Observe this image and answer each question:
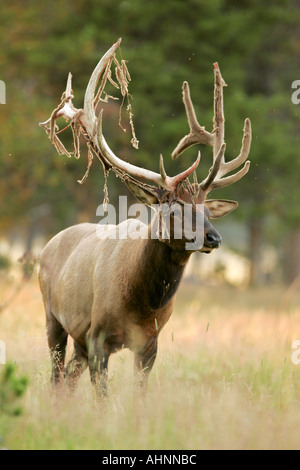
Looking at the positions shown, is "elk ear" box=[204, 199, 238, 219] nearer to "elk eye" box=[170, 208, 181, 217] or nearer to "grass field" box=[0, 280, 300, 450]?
"elk eye" box=[170, 208, 181, 217]

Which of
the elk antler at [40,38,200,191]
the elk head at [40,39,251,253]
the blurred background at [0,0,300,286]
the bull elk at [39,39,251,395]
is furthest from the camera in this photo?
the blurred background at [0,0,300,286]

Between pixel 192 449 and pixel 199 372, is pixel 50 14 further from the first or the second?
pixel 192 449

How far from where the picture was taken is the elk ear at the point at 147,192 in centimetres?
529

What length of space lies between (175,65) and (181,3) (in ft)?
4.35

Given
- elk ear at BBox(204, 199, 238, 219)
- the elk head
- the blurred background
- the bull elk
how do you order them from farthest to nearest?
1. the blurred background
2. elk ear at BBox(204, 199, 238, 219)
3. the bull elk
4. the elk head

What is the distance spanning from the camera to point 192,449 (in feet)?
13.7

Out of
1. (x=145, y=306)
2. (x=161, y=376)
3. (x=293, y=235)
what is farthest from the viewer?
(x=293, y=235)

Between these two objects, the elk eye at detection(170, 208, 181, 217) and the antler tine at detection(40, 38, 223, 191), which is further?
the antler tine at detection(40, 38, 223, 191)

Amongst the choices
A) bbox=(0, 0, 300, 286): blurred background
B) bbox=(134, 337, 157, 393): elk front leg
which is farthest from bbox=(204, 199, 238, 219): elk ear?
bbox=(0, 0, 300, 286): blurred background

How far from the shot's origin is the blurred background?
14.9m

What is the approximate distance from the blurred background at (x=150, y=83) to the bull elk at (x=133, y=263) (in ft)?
26.9

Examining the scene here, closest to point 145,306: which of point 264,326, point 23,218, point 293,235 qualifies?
point 264,326

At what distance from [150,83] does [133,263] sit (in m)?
10.1

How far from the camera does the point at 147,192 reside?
531 centimetres
